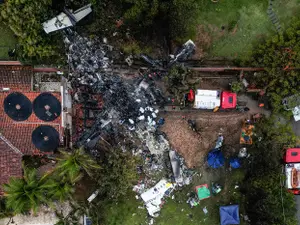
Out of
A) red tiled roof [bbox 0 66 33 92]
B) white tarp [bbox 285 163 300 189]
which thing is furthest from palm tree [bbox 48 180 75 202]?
white tarp [bbox 285 163 300 189]

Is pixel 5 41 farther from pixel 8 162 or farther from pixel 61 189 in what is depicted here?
pixel 61 189

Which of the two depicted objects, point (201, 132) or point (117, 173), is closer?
point (117, 173)

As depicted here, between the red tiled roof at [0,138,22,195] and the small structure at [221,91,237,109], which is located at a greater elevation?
the small structure at [221,91,237,109]

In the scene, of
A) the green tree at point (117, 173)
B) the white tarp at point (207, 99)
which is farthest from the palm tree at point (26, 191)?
the white tarp at point (207, 99)

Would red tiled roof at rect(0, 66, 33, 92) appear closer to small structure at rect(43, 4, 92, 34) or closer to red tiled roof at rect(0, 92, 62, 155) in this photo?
red tiled roof at rect(0, 92, 62, 155)

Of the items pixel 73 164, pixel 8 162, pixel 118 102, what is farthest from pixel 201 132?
pixel 8 162

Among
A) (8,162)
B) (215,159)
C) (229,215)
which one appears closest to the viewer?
(8,162)

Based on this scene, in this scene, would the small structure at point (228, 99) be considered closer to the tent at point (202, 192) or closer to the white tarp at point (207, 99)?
the white tarp at point (207, 99)
